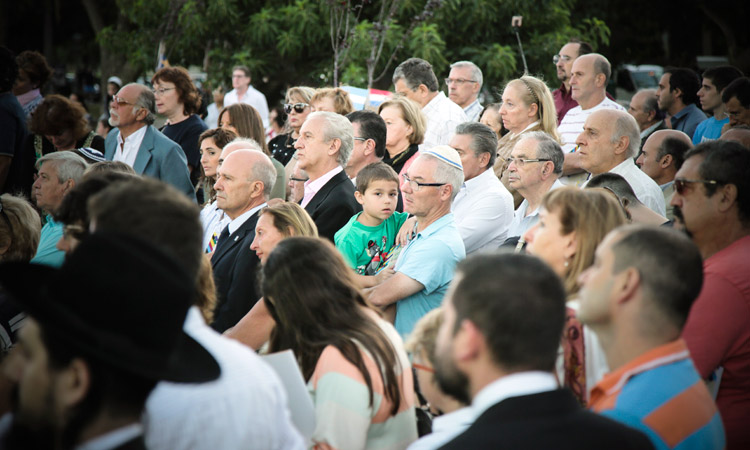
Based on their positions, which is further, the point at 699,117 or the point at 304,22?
the point at 304,22

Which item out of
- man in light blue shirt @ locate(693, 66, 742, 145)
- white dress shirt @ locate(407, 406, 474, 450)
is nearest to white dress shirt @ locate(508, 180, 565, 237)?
white dress shirt @ locate(407, 406, 474, 450)

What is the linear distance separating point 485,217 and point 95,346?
365 cm

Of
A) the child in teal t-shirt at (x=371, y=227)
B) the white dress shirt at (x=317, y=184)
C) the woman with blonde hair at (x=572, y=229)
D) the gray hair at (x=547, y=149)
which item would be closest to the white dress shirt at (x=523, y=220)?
the gray hair at (x=547, y=149)

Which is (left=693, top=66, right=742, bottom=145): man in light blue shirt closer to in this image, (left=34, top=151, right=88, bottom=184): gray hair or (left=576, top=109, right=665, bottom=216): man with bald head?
(left=576, top=109, right=665, bottom=216): man with bald head

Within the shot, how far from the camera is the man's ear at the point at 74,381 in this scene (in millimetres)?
1595

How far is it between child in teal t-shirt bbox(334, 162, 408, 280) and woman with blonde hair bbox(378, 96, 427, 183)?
1373 mm

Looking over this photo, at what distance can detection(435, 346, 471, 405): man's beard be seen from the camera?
2.00 meters

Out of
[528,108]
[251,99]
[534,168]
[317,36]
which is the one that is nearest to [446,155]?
[534,168]

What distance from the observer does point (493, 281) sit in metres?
1.96

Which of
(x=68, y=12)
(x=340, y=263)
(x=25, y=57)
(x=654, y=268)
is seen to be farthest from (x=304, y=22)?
(x=68, y=12)

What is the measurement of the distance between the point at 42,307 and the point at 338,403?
1330 millimetres

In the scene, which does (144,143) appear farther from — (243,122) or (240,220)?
(240,220)

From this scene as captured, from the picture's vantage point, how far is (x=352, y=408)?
274 centimetres

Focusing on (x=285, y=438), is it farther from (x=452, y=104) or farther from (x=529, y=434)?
(x=452, y=104)
